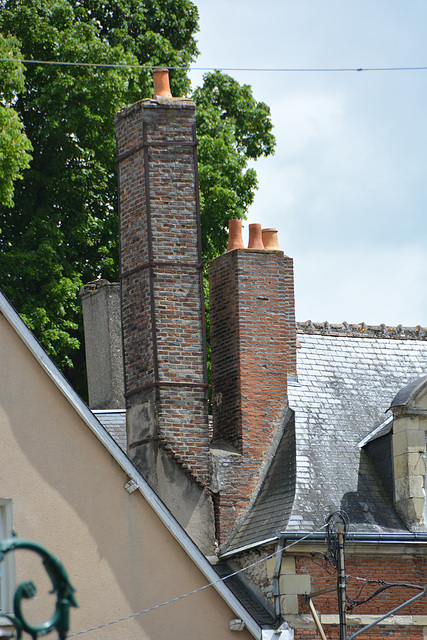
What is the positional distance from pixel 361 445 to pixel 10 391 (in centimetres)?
500

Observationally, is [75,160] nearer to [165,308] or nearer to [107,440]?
[165,308]

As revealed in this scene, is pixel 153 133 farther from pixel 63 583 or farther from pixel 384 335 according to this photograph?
pixel 63 583

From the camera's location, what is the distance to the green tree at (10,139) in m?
21.3

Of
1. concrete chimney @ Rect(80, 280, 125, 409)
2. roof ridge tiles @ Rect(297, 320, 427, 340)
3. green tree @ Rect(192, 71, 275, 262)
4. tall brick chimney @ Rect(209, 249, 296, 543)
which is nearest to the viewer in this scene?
tall brick chimney @ Rect(209, 249, 296, 543)

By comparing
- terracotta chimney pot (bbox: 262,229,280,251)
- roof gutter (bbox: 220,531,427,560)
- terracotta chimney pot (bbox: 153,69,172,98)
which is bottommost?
roof gutter (bbox: 220,531,427,560)

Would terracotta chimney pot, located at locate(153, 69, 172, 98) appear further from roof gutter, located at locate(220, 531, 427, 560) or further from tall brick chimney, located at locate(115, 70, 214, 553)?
roof gutter, located at locate(220, 531, 427, 560)

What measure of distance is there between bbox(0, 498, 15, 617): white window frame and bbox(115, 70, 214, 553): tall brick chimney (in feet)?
10.2

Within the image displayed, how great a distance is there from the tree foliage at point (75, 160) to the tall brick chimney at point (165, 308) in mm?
7396

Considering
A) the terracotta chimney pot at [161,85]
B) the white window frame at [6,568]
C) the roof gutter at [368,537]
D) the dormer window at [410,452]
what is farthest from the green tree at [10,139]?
the white window frame at [6,568]

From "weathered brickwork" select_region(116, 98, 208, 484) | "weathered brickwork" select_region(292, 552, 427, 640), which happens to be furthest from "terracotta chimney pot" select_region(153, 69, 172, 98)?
"weathered brickwork" select_region(292, 552, 427, 640)

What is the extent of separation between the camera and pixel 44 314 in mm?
22531

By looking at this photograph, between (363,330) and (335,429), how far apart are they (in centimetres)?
230

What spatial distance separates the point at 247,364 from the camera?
15.5 m

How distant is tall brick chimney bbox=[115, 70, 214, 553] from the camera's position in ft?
48.4
